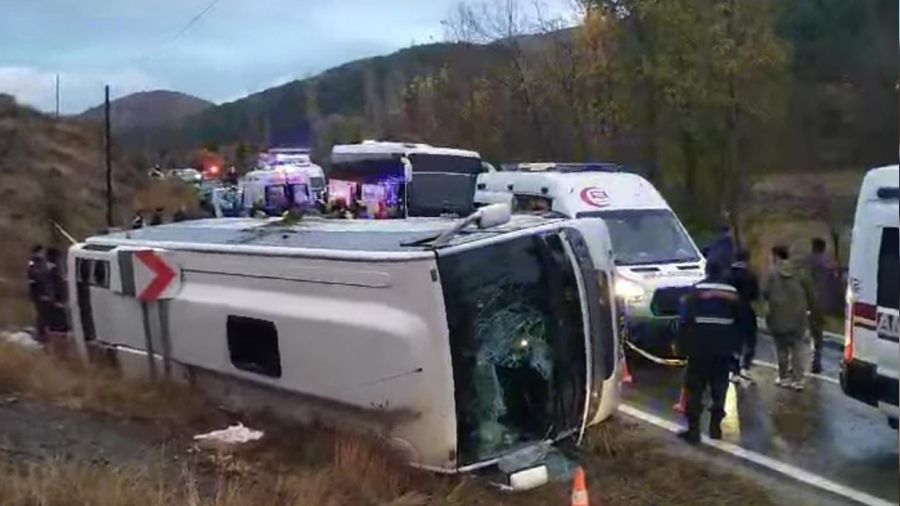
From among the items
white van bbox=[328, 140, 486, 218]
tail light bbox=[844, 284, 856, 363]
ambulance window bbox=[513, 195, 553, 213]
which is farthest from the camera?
white van bbox=[328, 140, 486, 218]

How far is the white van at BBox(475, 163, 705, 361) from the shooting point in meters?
12.2

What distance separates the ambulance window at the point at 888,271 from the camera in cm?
779

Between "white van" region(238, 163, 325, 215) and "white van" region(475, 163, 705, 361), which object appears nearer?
"white van" region(475, 163, 705, 361)

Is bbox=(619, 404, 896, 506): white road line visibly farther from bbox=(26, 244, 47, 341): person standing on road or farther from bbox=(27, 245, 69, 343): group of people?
bbox=(26, 244, 47, 341): person standing on road

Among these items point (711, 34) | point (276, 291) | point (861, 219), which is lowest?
point (276, 291)

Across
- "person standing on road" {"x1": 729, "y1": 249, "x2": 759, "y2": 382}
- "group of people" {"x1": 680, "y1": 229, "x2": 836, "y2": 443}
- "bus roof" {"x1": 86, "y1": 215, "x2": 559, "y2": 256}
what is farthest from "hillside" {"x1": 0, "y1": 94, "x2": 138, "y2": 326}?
"group of people" {"x1": 680, "y1": 229, "x2": 836, "y2": 443}

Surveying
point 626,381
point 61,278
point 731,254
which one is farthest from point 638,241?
point 61,278

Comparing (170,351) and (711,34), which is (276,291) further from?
(711,34)

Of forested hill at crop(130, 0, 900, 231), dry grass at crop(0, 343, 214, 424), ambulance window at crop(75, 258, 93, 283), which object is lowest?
dry grass at crop(0, 343, 214, 424)

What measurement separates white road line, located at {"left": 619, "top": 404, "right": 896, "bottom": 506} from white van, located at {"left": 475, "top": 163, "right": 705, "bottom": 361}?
69.7 inches

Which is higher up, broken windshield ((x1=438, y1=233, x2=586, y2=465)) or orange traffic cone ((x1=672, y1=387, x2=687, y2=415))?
broken windshield ((x1=438, y1=233, x2=586, y2=465))

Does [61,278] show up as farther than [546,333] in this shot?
Yes

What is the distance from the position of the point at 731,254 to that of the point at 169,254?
643 cm

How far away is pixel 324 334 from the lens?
7.67 meters
